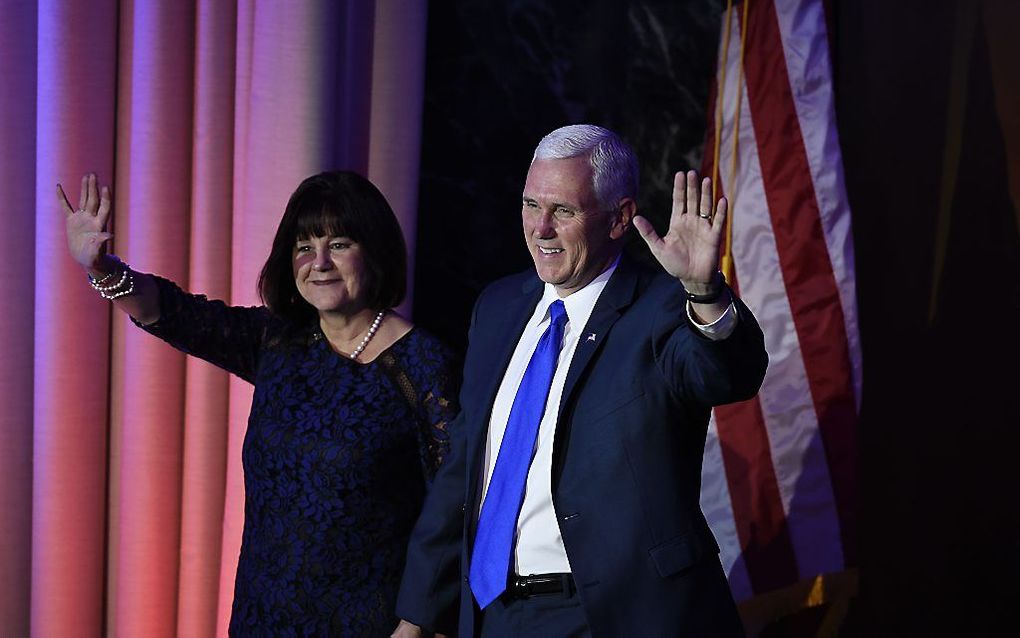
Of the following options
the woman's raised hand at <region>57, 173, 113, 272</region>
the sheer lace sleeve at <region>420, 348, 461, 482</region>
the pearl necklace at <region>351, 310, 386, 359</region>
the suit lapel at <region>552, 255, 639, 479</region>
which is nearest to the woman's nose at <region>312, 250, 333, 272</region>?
the pearl necklace at <region>351, 310, 386, 359</region>

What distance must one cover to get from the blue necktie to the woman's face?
50 centimetres

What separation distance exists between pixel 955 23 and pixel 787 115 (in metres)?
0.66

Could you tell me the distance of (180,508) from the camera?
3016 mm

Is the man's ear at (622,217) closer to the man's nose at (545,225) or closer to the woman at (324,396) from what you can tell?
the man's nose at (545,225)

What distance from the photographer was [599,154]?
1950 millimetres

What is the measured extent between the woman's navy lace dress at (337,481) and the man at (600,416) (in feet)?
0.64

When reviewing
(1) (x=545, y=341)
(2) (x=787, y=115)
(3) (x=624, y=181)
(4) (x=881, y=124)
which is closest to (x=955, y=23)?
(4) (x=881, y=124)

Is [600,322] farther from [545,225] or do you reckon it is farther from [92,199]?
[92,199]

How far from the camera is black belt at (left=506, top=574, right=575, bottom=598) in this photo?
6.07 ft

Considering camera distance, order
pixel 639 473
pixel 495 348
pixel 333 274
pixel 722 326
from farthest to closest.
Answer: pixel 333 274 → pixel 495 348 → pixel 639 473 → pixel 722 326

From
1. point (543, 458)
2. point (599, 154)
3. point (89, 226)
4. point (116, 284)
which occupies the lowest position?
point (543, 458)

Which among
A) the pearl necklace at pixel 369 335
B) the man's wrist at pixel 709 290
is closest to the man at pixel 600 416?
the man's wrist at pixel 709 290

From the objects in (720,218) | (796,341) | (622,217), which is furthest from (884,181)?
(720,218)

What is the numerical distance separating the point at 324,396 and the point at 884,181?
1822mm
